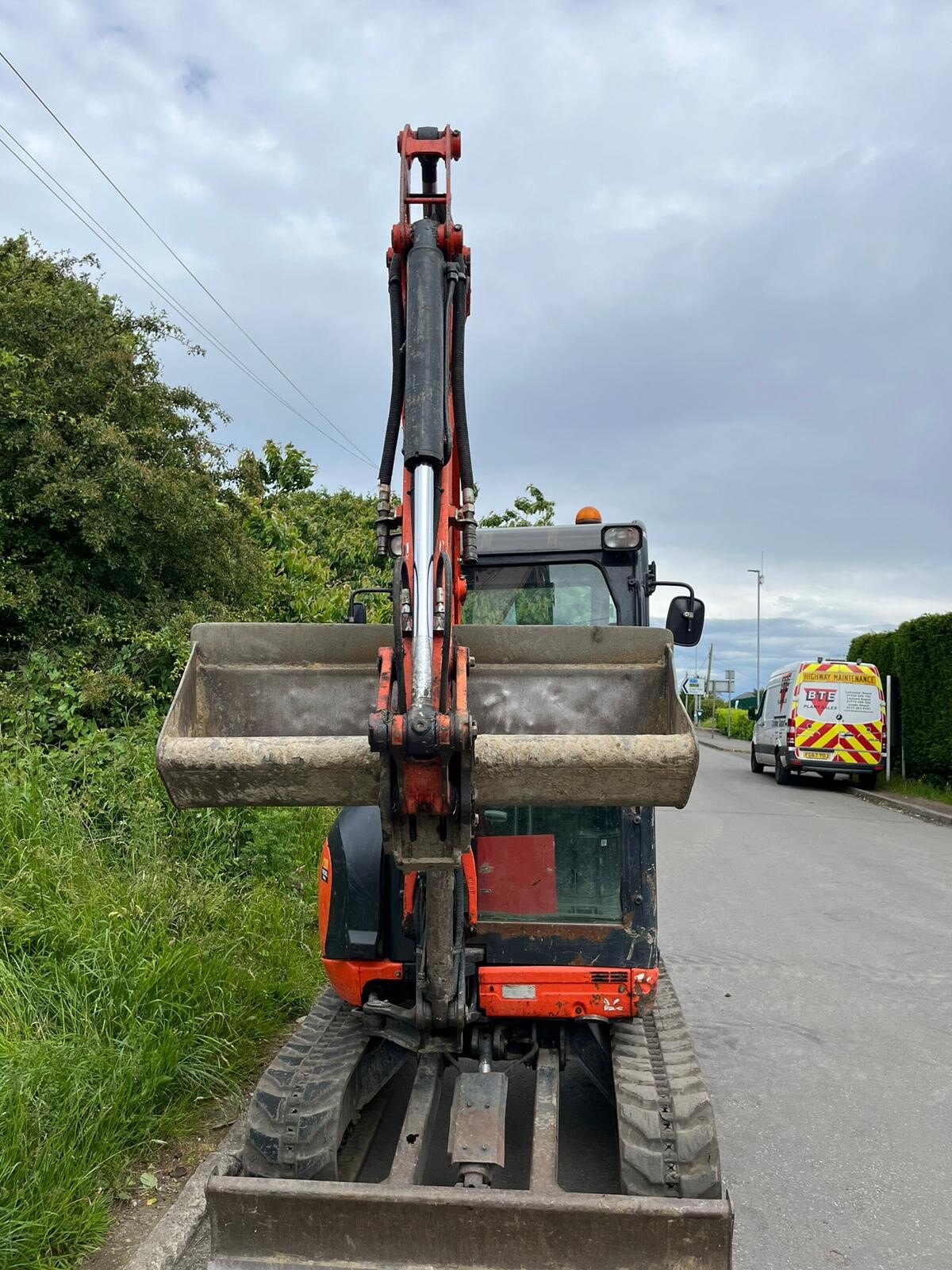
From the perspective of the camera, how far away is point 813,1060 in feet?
16.3

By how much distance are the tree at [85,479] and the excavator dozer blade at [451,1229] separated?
5799 millimetres

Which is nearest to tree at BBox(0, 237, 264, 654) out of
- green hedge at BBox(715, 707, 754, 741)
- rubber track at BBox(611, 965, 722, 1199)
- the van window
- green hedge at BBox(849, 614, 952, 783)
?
rubber track at BBox(611, 965, 722, 1199)

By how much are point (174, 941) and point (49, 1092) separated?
1.29m

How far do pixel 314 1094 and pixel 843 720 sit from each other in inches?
662

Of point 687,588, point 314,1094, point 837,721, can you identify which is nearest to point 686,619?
point 687,588

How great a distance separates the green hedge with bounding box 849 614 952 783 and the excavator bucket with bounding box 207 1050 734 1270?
646 inches

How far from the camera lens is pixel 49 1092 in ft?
11.4

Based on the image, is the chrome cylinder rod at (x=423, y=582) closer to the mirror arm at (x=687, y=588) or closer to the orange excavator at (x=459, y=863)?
the orange excavator at (x=459, y=863)

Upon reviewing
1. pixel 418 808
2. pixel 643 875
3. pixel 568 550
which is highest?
pixel 568 550

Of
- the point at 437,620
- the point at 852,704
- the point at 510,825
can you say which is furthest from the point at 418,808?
the point at 852,704

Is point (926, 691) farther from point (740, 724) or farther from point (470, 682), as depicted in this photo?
point (740, 724)

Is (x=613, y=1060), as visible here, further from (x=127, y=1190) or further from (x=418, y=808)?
(x=127, y=1190)

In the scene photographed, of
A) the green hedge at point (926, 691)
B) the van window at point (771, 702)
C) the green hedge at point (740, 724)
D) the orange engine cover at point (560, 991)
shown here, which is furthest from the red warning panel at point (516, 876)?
the green hedge at point (740, 724)

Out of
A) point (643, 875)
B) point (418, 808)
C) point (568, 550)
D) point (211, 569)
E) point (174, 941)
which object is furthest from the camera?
point (211, 569)
